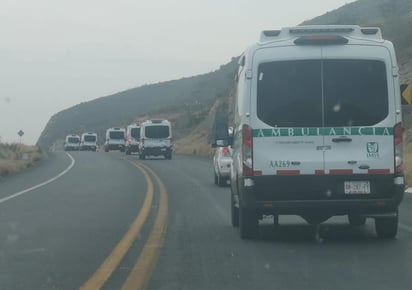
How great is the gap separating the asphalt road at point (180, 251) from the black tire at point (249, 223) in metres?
0.18

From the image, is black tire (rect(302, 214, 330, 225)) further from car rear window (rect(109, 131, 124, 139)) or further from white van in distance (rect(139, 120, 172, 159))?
car rear window (rect(109, 131, 124, 139))

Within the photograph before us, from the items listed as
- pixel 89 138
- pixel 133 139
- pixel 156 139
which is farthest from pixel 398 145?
pixel 89 138

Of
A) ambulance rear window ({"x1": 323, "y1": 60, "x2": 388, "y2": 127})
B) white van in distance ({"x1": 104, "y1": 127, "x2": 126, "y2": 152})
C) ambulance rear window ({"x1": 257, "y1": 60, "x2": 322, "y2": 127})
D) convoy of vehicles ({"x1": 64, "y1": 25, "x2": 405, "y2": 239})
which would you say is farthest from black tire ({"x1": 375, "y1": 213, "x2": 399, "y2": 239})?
white van in distance ({"x1": 104, "y1": 127, "x2": 126, "y2": 152})

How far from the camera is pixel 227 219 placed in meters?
17.5

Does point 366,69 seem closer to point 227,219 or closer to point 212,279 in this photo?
point 212,279

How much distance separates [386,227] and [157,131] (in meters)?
47.1

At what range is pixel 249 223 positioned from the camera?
1382cm

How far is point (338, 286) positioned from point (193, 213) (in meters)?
9.32

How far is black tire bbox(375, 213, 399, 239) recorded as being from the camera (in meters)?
13.8

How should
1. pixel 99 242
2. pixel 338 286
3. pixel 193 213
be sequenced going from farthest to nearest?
pixel 193 213 → pixel 99 242 → pixel 338 286

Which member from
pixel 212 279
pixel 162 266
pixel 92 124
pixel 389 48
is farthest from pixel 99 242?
pixel 92 124

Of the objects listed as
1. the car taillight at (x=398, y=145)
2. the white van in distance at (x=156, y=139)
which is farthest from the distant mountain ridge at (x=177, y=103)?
the car taillight at (x=398, y=145)

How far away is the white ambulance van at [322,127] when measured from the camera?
13016mm

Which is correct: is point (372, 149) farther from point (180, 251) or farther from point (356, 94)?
point (180, 251)
